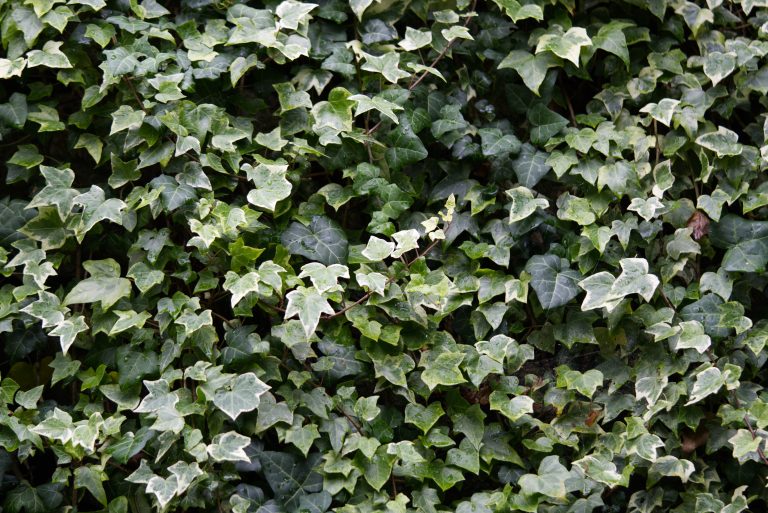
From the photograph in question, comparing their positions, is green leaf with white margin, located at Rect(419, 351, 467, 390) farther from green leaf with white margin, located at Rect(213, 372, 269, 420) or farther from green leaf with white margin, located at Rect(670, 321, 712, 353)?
green leaf with white margin, located at Rect(670, 321, 712, 353)

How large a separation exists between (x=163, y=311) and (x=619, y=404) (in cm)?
149

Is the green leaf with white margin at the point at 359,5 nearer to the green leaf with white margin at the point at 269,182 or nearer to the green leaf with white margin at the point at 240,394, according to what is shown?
the green leaf with white margin at the point at 269,182

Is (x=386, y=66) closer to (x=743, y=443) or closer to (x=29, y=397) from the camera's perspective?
(x=29, y=397)

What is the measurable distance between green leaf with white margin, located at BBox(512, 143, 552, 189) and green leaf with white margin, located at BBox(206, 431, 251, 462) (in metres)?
1.22

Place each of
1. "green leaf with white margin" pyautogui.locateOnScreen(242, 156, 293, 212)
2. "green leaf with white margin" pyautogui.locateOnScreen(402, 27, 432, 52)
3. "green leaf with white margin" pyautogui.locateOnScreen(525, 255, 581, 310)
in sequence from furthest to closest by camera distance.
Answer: "green leaf with white margin" pyautogui.locateOnScreen(402, 27, 432, 52), "green leaf with white margin" pyautogui.locateOnScreen(525, 255, 581, 310), "green leaf with white margin" pyautogui.locateOnScreen(242, 156, 293, 212)

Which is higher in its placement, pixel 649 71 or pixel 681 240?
pixel 649 71

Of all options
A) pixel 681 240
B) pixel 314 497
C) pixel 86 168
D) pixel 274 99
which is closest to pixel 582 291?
pixel 681 240

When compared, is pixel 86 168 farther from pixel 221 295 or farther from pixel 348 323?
pixel 348 323

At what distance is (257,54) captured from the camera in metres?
2.68

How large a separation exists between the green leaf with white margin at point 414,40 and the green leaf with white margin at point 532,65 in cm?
27

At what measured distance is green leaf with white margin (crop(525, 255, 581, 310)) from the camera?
8.52ft

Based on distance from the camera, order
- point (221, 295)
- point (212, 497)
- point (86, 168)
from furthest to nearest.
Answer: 1. point (86, 168)
2. point (221, 295)
3. point (212, 497)

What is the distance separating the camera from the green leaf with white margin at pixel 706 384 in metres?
2.54

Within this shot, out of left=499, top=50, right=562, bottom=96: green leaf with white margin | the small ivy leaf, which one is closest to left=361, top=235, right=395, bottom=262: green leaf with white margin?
the small ivy leaf
